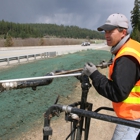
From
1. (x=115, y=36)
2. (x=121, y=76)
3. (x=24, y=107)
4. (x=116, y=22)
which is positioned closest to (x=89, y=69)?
(x=121, y=76)

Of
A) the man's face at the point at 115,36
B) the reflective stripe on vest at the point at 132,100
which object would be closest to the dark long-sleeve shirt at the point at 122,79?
the reflective stripe on vest at the point at 132,100

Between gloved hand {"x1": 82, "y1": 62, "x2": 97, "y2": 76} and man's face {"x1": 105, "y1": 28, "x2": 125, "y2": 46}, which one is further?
man's face {"x1": 105, "y1": 28, "x2": 125, "y2": 46}

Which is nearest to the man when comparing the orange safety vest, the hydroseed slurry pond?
the orange safety vest

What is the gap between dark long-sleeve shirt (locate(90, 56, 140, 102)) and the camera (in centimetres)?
199

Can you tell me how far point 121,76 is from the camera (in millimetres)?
1987

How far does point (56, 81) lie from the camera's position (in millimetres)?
9062

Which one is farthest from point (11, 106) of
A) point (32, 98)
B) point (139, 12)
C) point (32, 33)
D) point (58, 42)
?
point (32, 33)

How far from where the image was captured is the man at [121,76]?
6.59 ft

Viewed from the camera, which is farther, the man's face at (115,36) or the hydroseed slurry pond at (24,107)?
the hydroseed slurry pond at (24,107)

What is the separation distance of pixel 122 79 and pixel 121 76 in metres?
0.03

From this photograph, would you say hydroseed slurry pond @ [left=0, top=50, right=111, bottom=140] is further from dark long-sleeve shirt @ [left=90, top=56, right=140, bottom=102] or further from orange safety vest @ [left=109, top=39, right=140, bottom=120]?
dark long-sleeve shirt @ [left=90, top=56, right=140, bottom=102]

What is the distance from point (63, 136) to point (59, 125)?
463mm

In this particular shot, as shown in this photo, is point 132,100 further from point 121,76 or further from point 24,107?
point 24,107

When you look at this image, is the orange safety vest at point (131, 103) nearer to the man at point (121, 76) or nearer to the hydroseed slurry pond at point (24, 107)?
the man at point (121, 76)
